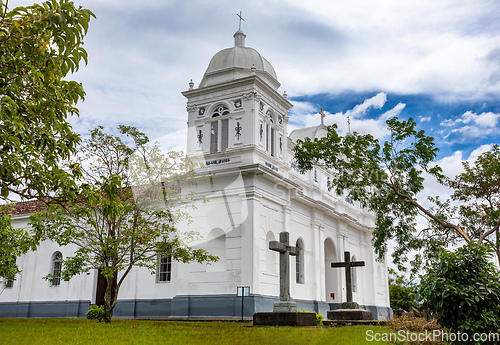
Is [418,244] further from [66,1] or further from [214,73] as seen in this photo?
[66,1]

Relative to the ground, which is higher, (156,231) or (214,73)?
(214,73)

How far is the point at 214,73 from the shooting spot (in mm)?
24125

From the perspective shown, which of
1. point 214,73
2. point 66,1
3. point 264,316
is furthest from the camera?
point 214,73

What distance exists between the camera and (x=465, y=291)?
8531 millimetres


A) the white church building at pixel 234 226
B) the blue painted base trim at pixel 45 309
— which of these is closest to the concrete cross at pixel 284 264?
the white church building at pixel 234 226

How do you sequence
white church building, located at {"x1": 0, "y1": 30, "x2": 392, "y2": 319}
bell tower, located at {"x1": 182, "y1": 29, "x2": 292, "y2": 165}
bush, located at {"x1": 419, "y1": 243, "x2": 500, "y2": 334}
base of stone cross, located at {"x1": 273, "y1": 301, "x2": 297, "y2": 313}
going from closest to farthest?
bush, located at {"x1": 419, "y1": 243, "x2": 500, "y2": 334}, base of stone cross, located at {"x1": 273, "y1": 301, "x2": 297, "y2": 313}, white church building, located at {"x1": 0, "y1": 30, "x2": 392, "y2": 319}, bell tower, located at {"x1": 182, "y1": 29, "x2": 292, "y2": 165}

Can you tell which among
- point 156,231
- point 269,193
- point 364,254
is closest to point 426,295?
point 156,231

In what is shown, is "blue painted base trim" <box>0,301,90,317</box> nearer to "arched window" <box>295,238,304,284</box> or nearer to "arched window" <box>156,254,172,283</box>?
"arched window" <box>156,254,172,283</box>

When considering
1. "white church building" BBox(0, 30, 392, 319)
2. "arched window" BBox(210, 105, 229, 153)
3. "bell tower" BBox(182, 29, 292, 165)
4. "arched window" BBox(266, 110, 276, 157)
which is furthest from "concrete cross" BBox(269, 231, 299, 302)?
"arched window" BBox(266, 110, 276, 157)

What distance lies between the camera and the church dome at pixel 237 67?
77.7ft

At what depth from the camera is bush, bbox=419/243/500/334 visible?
835 centimetres

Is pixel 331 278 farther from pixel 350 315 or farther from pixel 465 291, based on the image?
pixel 465 291

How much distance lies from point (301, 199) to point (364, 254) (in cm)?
1090

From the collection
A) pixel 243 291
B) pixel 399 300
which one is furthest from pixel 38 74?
pixel 399 300
